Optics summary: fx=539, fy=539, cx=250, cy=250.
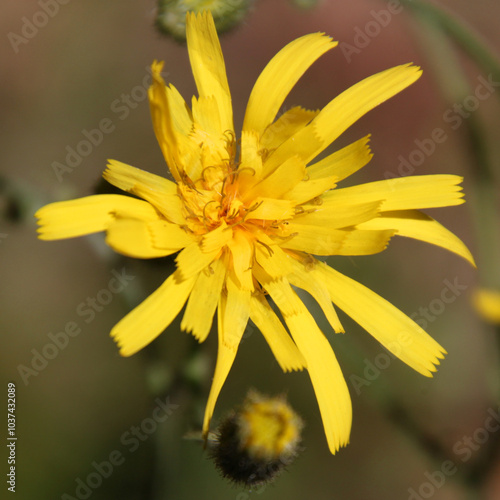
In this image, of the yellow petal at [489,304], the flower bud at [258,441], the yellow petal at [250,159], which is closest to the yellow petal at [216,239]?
the yellow petal at [250,159]

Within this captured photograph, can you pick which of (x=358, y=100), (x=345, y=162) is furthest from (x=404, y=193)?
(x=358, y=100)

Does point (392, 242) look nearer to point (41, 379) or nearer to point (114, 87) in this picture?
point (114, 87)

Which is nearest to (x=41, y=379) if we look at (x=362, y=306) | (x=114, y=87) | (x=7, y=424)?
(x=7, y=424)

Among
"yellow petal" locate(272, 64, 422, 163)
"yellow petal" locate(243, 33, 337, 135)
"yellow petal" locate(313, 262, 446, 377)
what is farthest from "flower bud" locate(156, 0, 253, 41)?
"yellow petal" locate(313, 262, 446, 377)

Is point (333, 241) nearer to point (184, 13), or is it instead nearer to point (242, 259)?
point (242, 259)

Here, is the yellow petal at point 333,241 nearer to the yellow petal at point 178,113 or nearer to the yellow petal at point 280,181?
the yellow petal at point 280,181

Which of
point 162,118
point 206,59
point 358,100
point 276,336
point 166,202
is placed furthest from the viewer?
point 358,100

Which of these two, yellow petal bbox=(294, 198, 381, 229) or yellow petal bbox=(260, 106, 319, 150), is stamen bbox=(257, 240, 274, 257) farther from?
yellow petal bbox=(260, 106, 319, 150)
